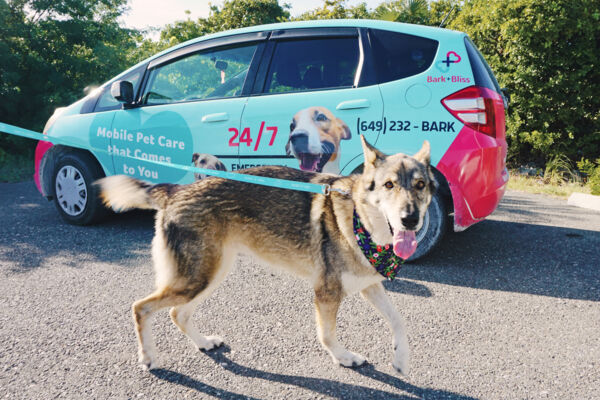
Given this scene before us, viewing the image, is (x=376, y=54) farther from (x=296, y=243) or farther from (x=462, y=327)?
(x=462, y=327)

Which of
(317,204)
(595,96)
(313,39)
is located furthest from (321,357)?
(595,96)

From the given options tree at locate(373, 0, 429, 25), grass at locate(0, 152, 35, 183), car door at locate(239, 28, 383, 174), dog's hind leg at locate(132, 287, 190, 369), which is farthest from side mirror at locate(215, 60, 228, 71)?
tree at locate(373, 0, 429, 25)

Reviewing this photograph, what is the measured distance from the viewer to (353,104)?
3691 millimetres

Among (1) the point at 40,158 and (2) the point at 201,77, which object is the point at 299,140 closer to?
(2) the point at 201,77

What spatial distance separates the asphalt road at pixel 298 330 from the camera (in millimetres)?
2229

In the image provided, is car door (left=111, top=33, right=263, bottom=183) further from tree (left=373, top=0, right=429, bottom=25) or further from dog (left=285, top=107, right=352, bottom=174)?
tree (left=373, top=0, right=429, bottom=25)

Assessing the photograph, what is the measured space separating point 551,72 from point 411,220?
360 inches

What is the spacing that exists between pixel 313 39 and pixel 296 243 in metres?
2.51

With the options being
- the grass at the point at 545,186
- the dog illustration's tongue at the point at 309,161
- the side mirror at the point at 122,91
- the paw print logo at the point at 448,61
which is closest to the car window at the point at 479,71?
the paw print logo at the point at 448,61

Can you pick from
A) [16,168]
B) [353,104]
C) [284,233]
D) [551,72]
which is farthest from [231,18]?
[284,233]

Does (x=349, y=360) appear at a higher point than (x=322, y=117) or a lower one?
lower

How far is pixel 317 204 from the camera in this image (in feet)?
8.70

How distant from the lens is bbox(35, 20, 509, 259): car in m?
3.52

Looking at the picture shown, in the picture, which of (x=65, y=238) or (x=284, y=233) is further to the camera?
(x=65, y=238)
